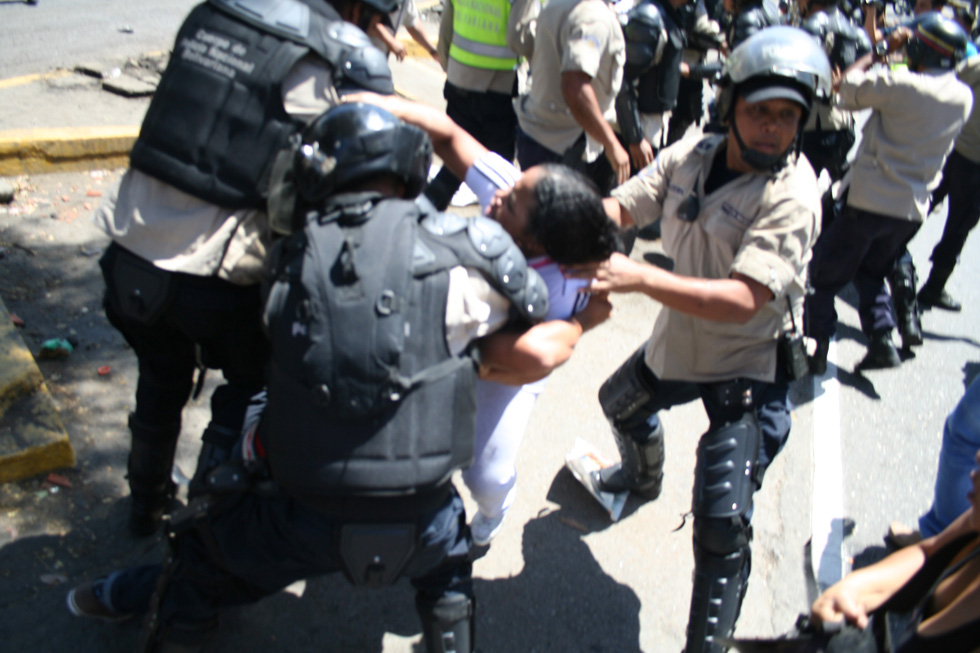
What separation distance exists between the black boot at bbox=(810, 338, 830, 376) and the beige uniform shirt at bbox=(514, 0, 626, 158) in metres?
1.87

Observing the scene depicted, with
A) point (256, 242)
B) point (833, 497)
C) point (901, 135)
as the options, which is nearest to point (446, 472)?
point (256, 242)

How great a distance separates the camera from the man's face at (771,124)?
2590 millimetres

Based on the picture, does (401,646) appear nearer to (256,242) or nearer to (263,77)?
(256,242)

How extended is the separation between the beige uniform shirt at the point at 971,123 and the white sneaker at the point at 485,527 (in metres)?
4.39

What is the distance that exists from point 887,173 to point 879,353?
113 cm

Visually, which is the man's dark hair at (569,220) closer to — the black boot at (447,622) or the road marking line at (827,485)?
the black boot at (447,622)

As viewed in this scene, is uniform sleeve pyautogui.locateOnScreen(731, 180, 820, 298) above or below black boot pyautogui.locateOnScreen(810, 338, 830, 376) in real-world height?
above

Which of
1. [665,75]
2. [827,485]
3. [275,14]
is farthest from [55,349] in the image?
[665,75]

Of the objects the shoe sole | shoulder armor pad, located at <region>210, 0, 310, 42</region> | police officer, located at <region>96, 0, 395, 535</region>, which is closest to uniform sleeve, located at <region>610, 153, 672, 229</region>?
police officer, located at <region>96, 0, 395, 535</region>

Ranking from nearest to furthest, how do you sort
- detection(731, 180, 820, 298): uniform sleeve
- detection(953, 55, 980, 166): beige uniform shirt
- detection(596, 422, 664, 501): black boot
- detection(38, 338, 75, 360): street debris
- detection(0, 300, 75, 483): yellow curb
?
detection(731, 180, 820, 298): uniform sleeve
detection(0, 300, 75, 483): yellow curb
detection(596, 422, 664, 501): black boot
detection(38, 338, 75, 360): street debris
detection(953, 55, 980, 166): beige uniform shirt

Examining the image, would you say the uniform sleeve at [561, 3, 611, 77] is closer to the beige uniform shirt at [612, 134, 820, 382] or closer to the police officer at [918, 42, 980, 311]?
the beige uniform shirt at [612, 134, 820, 382]

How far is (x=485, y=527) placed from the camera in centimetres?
287

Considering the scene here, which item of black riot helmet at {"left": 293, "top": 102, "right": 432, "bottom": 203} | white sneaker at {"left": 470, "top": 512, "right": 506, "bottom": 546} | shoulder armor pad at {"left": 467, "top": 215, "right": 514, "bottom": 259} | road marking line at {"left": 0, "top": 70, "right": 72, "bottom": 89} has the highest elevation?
black riot helmet at {"left": 293, "top": 102, "right": 432, "bottom": 203}

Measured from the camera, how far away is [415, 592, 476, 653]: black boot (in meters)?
2.23
